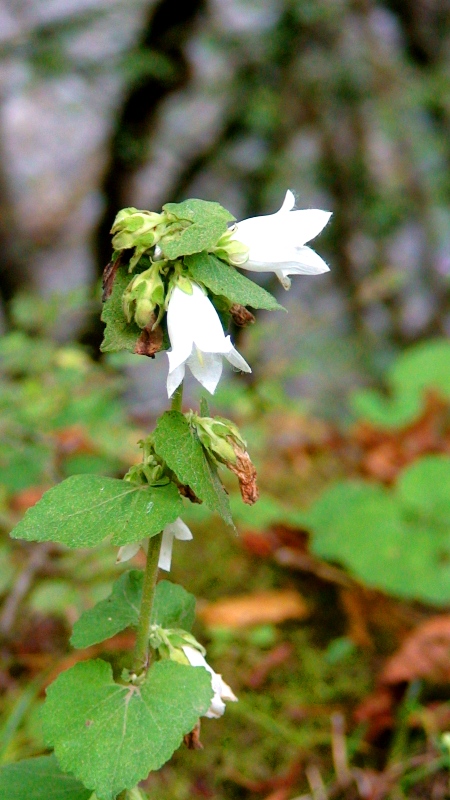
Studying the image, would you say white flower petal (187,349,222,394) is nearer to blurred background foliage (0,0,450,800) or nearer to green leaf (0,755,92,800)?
green leaf (0,755,92,800)

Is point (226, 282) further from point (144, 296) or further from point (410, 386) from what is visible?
point (410, 386)

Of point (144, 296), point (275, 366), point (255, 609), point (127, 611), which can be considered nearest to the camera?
point (144, 296)

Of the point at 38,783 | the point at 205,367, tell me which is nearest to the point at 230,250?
the point at 205,367

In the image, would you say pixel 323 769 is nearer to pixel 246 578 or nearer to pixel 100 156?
pixel 246 578

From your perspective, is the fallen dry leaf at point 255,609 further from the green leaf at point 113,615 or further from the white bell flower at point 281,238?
the white bell flower at point 281,238

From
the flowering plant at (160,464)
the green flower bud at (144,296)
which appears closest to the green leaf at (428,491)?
the flowering plant at (160,464)

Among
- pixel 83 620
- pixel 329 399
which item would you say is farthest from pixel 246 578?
pixel 329 399
